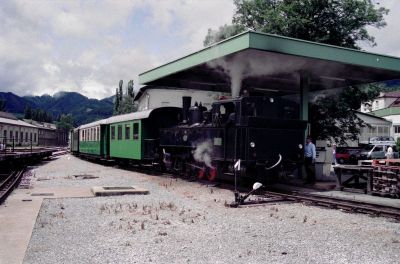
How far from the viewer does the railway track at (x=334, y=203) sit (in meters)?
8.68

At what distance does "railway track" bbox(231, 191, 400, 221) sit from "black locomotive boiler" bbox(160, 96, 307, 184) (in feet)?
2.77

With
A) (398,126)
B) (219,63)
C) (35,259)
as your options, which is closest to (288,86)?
(219,63)

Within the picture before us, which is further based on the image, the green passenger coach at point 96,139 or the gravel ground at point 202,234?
the green passenger coach at point 96,139


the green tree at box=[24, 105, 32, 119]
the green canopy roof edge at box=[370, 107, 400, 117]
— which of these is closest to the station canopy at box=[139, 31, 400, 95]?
the green canopy roof edge at box=[370, 107, 400, 117]

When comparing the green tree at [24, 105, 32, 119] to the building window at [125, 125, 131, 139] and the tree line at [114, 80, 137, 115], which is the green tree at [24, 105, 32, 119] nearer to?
the tree line at [114, 80, 137, 115]

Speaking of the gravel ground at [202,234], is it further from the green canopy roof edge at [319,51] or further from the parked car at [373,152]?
the parked car at [373,152]

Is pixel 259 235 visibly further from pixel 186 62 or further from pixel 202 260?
pixel 186 62

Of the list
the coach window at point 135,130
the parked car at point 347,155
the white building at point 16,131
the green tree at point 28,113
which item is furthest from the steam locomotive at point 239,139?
the green tree at point 28,113

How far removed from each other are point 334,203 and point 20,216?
22.1 ft

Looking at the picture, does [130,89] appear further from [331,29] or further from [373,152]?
[331,29]

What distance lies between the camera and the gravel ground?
5.65 meters

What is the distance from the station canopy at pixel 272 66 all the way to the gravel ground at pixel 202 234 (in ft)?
17.1

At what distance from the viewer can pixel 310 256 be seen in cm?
571

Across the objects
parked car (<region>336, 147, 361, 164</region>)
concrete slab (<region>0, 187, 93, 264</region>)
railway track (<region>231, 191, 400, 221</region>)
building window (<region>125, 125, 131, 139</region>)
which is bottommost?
concrete slab (<region>0, 187, 93, 264</region>)
